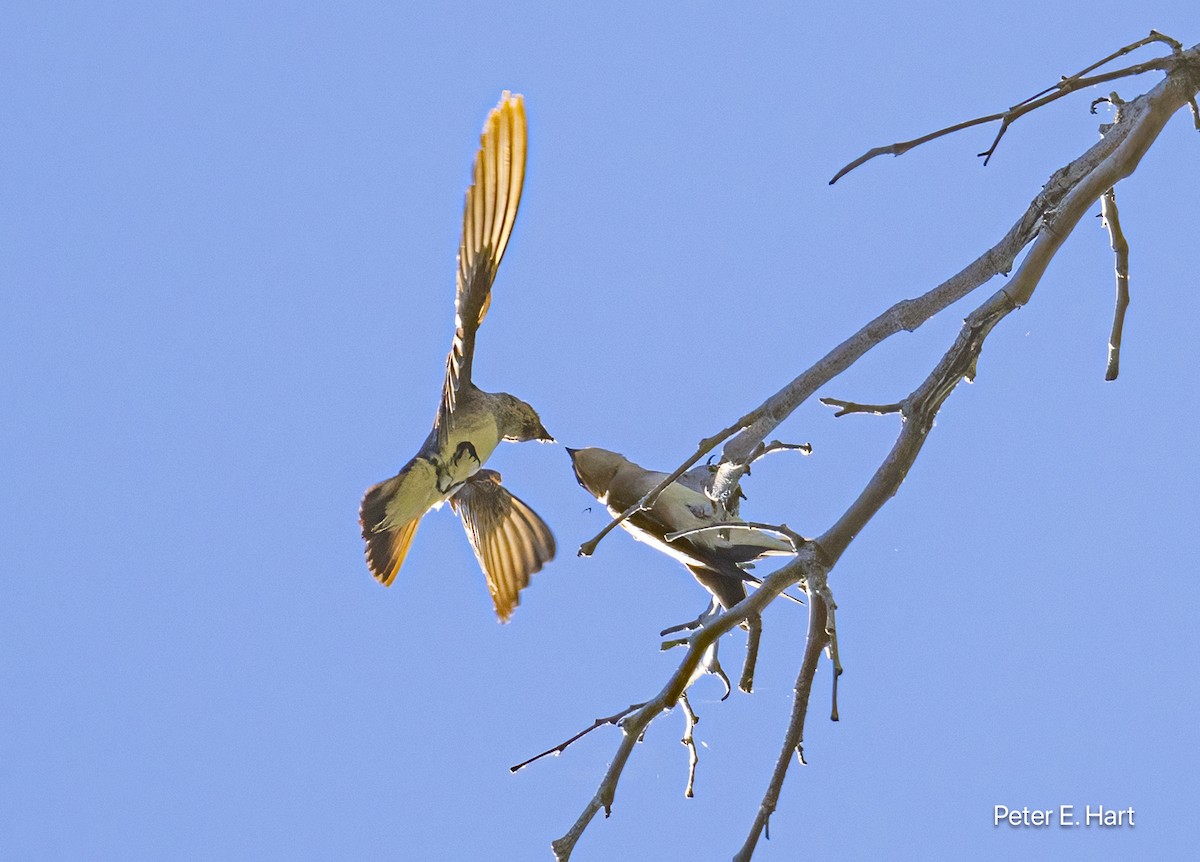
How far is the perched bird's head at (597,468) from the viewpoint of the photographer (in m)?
A: 2.99

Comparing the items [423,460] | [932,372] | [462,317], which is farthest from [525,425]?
[932,372]

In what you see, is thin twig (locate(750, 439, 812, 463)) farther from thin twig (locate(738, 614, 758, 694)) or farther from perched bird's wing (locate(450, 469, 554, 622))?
perched bird's wing (locate(450, 469, 554, 622))

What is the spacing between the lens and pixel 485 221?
3.00 m

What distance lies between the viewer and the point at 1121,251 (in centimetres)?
213

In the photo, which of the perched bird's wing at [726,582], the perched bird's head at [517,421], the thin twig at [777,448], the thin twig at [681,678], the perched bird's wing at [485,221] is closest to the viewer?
the thin twig at [681,678]

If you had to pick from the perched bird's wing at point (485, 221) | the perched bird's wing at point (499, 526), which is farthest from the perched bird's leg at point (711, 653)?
the perched bird's wing at point (499, 526)

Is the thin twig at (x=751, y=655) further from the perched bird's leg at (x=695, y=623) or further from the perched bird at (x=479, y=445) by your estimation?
the perched bird at (x=479, y=445)

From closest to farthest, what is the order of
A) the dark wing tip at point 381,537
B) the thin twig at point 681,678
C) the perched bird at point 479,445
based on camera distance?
1. the thin twig at point 681,678
2. the perched bird at point 479,445
3. the dark wing tip at point 381,537

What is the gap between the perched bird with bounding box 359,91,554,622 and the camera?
2855 millimetres

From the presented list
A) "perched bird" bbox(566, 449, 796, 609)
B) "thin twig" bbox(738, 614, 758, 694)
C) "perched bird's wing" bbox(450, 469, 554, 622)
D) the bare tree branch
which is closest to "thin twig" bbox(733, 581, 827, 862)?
the bare tree branch

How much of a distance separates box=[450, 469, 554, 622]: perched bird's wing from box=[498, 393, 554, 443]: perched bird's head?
0.67 ft

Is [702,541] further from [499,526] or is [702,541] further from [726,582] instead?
[499,526]

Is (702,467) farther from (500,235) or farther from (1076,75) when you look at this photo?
(1076,75)

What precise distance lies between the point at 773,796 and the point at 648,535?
0.96 meters
